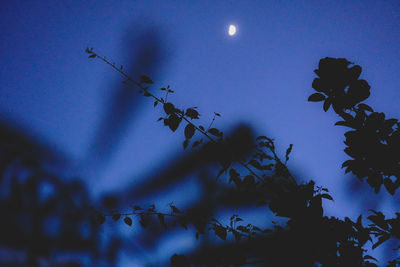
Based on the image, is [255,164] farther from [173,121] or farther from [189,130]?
[173,121]

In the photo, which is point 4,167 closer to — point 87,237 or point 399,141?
point 87,237

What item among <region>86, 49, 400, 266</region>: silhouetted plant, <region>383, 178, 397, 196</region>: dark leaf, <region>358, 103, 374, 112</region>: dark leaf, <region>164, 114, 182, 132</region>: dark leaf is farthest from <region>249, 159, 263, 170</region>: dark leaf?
<region>383, 178, 397, 196</region>: dark leaf

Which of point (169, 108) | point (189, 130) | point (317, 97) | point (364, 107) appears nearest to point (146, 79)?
point (169, 108)

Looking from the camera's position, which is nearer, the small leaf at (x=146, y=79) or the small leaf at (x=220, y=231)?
the small leaf at (x=146, y=79)

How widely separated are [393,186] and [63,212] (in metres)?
4.27

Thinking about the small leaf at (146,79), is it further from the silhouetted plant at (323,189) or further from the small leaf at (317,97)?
the small leaf at (317,97)

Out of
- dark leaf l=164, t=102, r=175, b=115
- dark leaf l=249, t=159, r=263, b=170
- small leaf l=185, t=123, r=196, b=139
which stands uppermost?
dark leaf l=164, t=102, r=175, b=115

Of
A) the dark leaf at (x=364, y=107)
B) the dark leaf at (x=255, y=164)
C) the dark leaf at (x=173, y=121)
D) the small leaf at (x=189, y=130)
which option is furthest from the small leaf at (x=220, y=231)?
the dark leaf at (x=364, y=107)

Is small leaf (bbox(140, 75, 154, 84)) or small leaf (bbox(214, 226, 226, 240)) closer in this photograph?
small leaf (bbox(140, 75, 154, 84))

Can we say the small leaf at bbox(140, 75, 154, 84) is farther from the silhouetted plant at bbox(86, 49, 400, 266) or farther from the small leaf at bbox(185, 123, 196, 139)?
the small leaf at bbox(185, 123, 196, 139)

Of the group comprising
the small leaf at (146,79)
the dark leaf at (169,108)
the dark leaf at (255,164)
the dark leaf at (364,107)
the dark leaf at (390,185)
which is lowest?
the dark leaf at (390,185)

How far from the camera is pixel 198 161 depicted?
10.7 feet

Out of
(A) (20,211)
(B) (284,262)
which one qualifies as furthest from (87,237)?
(B) (284,262)

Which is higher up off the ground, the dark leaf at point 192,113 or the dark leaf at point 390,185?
the dark leaf at point 192,113
